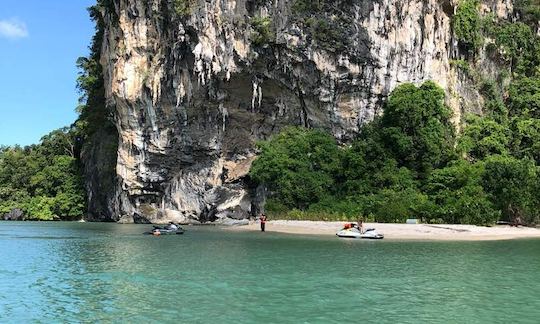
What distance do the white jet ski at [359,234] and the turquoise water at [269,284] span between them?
18.1ft

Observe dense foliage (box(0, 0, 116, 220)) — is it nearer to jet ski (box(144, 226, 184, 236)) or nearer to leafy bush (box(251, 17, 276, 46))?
leafy bush (box(251, 17, 276, 46))

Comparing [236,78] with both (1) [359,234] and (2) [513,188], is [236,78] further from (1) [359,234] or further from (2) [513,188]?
(2) [513,188]

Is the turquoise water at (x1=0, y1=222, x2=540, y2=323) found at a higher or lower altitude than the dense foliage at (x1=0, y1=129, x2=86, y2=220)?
lower

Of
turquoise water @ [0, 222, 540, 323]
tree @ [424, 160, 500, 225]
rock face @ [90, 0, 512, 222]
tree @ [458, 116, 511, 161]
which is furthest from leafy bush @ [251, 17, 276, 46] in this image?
turquoise water @ [0, 222, 540, 323]

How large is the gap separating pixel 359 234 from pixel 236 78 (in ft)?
66.9

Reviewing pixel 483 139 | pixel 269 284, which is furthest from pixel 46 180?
pixel 269 284

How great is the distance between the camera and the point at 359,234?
30328mm

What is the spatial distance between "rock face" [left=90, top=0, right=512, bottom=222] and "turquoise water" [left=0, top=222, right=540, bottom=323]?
22899mm

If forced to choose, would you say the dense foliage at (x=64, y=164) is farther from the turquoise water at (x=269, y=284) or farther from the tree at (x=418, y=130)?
the turquoise water at (x=269, y=284)

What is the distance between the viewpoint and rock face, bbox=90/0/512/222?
4403 centimetres

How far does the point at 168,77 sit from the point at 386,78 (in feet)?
59.6

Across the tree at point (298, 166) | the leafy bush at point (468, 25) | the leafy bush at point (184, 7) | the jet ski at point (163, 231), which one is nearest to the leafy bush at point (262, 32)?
the leafy bush at point (184, 7)

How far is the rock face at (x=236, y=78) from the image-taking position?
4403 cm

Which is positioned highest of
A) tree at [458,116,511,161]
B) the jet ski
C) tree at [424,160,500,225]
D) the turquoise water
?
tree at [458,116,511,161]
